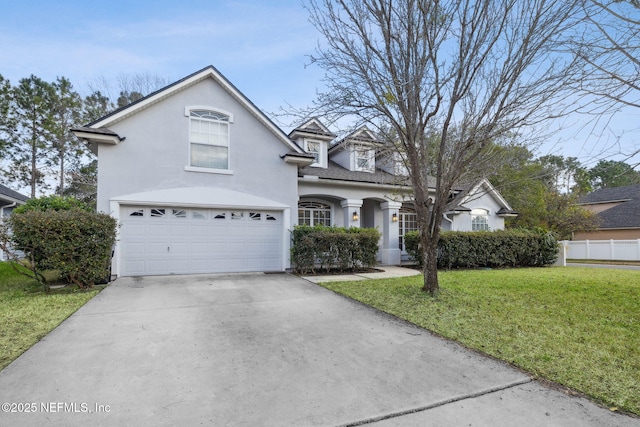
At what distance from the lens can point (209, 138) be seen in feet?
35.6

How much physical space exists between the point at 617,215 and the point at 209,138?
101ft

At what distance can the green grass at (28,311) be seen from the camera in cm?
441

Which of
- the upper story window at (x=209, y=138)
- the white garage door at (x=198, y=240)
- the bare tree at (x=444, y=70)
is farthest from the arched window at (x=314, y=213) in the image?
the bare tree at (x=444, y=70)

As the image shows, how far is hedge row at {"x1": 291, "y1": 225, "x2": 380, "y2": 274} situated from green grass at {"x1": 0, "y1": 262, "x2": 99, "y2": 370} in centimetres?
569

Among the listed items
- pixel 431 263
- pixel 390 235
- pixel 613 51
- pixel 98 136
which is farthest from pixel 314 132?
pixel 613 51

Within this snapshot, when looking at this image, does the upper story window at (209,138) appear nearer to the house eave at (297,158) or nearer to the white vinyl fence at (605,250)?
the house eave at (297,158)

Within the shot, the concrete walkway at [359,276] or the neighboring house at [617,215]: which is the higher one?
the neighboring house at [617,215]

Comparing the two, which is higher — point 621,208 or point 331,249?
point 621,208

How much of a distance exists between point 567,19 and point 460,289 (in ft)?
20.1

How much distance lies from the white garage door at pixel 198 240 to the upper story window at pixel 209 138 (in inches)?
63.8

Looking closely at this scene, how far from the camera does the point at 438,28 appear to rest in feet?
22.2


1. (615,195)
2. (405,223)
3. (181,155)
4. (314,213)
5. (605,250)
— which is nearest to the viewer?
(181,155)

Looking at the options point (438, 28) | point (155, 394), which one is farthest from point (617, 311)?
point (155, 394)

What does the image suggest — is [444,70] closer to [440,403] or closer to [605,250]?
[440,403]
